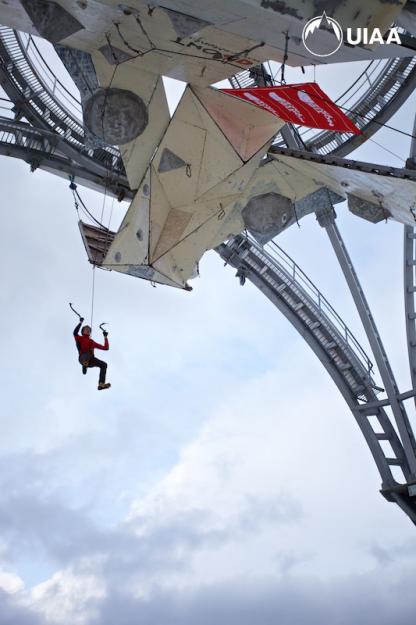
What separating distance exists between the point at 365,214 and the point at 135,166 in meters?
6.26

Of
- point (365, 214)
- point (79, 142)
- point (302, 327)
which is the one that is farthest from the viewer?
point (302, 327)

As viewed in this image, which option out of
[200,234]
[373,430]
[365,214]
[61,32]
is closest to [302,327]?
[373,430]

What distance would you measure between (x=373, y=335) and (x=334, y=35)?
14723mm

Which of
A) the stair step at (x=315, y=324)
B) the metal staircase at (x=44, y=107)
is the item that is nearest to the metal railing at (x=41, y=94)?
the metal staircase at (x=44, y=107)

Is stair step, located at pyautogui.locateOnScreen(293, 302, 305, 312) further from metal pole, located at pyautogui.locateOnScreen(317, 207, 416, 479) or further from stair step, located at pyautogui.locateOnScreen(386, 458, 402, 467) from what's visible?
stair step, located at pyautogui.locateOnScreen(386, 458, 402, 467)

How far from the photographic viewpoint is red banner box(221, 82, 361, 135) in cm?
1478

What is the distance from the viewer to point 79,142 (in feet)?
78.2

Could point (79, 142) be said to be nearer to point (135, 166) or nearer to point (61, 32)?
point (135, 166)

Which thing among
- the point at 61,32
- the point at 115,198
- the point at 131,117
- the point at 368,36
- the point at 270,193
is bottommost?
the point at 368,36

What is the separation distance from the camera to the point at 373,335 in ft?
86.3

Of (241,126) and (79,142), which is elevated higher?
(79,142)

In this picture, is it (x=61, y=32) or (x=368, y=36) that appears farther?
(x=61, y=32)

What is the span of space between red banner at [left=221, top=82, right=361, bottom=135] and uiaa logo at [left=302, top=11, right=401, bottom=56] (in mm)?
1697

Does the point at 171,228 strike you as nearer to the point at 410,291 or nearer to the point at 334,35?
the point at 334,35
